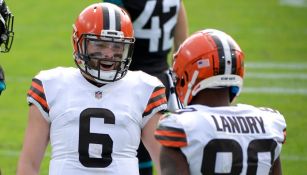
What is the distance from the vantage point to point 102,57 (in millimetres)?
4410

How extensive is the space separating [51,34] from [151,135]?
9296 millimetres

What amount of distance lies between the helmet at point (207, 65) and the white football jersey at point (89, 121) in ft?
1.70

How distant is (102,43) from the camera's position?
175 inches

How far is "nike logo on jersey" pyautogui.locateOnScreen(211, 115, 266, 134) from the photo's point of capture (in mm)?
3789

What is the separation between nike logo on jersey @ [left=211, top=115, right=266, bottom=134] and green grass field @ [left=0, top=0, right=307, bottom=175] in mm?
4152

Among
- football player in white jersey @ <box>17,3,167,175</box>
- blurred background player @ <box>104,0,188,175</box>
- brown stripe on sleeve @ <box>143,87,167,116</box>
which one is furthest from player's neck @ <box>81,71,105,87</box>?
blurred background player @ <box>104,0,188,175</box>

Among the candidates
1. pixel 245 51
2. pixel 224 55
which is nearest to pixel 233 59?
pixel 224 55

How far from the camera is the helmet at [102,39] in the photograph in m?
4.42

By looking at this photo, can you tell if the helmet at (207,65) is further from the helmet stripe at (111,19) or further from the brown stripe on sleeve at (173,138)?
the helmet stripe at (111,19)

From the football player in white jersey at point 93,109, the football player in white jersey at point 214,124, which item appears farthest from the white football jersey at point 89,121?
the football player in white jersey at point 214,124

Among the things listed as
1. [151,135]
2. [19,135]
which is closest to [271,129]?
[151,135]

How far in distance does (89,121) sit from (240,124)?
0.87 meters

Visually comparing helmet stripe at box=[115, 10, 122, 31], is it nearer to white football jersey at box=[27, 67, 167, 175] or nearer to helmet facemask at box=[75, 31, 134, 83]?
helmet facemask at box=[75, 31, 134, 83]

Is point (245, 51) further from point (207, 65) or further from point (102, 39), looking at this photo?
point (207, 65)
